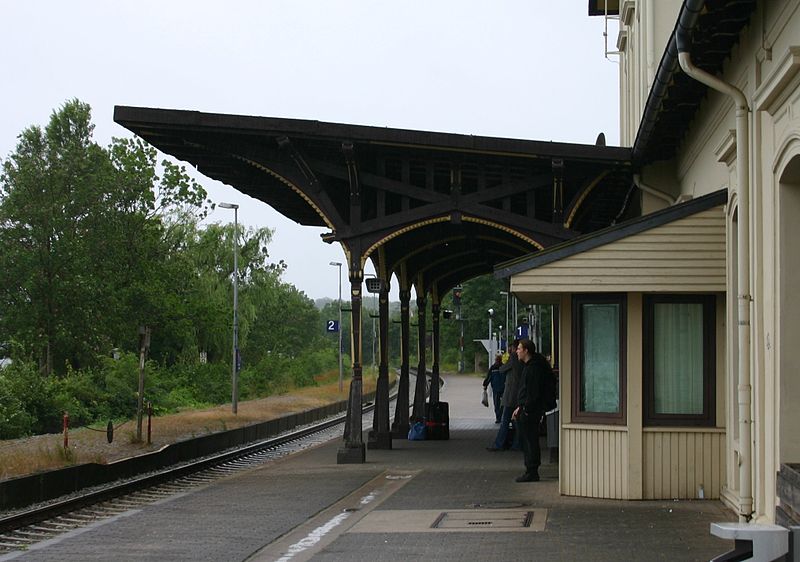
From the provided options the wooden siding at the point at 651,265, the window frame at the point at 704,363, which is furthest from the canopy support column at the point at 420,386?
the wooden siding at the point at 651,265

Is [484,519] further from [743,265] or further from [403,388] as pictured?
[403,388]

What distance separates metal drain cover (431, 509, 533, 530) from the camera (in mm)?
10258

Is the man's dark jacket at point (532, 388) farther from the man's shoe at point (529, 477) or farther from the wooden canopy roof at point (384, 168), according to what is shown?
the wooden canopy roof at point (384, 168)

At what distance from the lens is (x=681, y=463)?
11508mm

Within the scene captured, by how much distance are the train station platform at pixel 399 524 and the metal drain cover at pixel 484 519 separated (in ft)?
0.04

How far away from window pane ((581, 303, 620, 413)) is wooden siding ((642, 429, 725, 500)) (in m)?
0.54

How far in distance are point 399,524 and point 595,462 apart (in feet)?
7.65

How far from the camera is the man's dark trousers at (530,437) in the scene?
13406 millimetres

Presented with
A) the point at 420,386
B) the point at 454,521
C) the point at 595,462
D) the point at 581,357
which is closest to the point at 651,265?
the point at 581,357

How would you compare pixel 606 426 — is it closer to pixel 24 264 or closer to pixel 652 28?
pixel 652 28

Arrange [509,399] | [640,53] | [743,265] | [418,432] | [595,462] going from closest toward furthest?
[743,265], [595,462], [509,399], [640,53], [418,432]

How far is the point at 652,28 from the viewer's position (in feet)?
54.9

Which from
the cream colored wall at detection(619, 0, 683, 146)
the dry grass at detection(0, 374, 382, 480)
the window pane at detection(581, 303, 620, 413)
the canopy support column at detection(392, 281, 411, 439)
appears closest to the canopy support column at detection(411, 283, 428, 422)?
the canopy support column at detection(392, 281, 411, 439)

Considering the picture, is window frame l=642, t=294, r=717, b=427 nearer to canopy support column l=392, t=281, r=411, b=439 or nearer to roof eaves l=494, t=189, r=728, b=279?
roof eaves l=494, t=189, r=728, b=279
